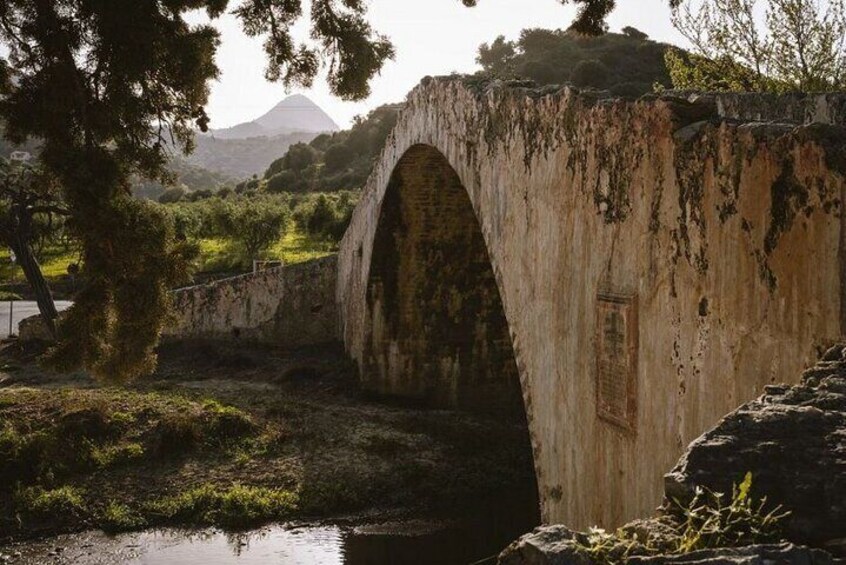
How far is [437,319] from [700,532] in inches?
546

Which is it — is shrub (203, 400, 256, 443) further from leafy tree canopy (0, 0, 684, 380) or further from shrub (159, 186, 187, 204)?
shrub (159, 186, 187, 204)

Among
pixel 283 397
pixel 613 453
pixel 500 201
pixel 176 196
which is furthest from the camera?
pixel 176 196

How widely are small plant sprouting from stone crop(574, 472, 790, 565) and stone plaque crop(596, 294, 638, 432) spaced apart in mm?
2969

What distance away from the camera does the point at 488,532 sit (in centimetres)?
1102

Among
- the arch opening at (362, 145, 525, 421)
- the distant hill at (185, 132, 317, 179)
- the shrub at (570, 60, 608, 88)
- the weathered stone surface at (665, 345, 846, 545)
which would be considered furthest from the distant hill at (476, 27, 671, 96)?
the distant hill at (185, 132, 317, 179)

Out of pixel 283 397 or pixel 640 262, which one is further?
pixel 283 397

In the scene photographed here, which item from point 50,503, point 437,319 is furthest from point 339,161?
point 50,503

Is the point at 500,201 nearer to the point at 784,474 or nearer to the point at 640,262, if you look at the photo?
the point at 640,262

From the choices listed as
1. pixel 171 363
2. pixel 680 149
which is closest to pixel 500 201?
pixel 680 149

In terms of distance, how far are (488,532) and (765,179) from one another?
770 centimetres

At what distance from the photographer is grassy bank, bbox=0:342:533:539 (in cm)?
1101

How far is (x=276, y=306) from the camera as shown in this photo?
19.2 meters

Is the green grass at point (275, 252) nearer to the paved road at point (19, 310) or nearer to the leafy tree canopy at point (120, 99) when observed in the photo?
the paved road at point (19, 310)

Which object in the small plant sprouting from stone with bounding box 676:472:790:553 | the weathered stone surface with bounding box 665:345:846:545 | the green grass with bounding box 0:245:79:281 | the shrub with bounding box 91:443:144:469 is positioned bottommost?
the shrub with bounding box 91:443:144:469
